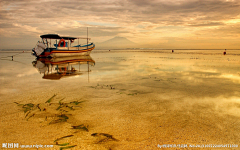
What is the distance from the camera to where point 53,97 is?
18.7ft

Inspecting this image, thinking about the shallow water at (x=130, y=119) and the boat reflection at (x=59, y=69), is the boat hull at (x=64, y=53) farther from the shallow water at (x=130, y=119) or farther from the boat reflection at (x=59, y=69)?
A: the shallow water at (x=130, y=119)

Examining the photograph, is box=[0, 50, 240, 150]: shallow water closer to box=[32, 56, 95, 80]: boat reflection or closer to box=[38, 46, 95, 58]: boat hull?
box=[32, 56, 95, 80]: boat reflection

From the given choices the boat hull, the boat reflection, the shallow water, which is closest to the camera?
the shallow water

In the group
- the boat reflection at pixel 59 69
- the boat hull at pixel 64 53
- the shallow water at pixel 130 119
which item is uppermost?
the boat hull at pixel 64 53

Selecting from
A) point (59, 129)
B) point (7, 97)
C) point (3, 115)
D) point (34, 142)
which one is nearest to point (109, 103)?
point (59, 129)

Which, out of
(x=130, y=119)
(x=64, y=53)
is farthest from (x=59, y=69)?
(x=64, y=53)

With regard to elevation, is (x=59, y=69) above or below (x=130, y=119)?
above

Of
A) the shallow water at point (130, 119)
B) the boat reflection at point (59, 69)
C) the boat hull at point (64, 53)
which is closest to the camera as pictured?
the shallow water at point (130, 119)

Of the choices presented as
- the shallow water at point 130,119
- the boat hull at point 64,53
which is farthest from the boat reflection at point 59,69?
the boat hull at point 64,53

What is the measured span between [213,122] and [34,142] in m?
4.20

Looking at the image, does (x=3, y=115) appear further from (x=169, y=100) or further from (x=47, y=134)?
(x=169, y=100)

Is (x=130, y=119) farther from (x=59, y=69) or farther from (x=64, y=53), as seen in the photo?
(x=64, y=53)

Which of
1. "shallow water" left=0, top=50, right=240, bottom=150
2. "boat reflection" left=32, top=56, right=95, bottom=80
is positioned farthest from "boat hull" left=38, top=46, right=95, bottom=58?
"shallow water" left=0, top=50, right=240, bottom=150

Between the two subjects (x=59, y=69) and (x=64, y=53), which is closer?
(x=59, y=69)
